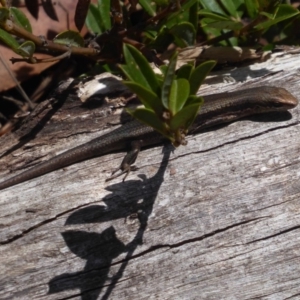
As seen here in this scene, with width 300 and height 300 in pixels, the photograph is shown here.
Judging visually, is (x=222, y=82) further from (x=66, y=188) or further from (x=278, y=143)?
(x=66, y=188)

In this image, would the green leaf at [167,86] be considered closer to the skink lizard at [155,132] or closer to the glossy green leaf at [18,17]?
the skink lizard at [155,132]

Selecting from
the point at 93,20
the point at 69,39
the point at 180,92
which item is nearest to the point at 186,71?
the point at 180,92

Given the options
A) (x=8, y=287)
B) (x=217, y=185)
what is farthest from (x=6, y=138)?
(x=217, y=185)

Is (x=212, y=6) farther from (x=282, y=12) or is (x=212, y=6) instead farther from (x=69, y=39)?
(x=69, y=39)

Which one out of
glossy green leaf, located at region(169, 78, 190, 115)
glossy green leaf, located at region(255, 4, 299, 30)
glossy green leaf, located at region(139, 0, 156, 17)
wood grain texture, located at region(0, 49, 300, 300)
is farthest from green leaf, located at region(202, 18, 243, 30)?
glossy green leaf, located at region(169, 78, 190, 115)

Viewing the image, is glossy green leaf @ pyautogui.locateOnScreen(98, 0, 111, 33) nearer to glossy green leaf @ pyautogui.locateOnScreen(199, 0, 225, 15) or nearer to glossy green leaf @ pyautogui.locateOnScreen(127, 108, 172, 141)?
glossy green leaf @ pyautogui.locateOnScreen(199, 0, 225, 15)

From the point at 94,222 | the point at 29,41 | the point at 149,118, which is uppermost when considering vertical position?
the point at 29,41

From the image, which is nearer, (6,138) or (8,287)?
(8,287)
